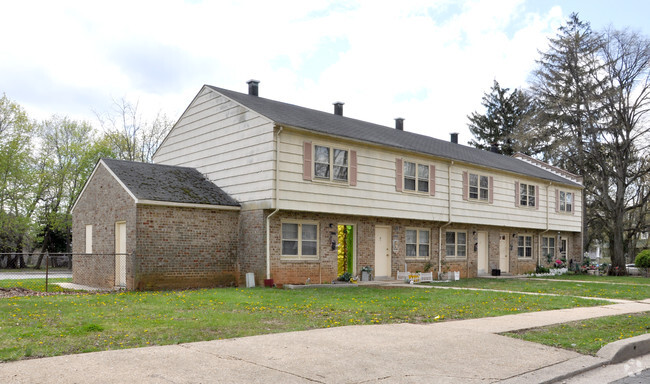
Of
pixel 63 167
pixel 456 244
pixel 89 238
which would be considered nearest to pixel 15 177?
pixel 63 167

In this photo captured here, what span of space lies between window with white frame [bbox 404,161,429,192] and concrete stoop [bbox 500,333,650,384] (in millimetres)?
12937

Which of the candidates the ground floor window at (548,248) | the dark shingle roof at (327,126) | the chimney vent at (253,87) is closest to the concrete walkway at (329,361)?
the dark shingle roof at (327,126)

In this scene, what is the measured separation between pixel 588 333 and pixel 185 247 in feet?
37.6

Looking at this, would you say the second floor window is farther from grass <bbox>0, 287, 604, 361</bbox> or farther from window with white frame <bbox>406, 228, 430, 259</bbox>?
grass <bbox>0, 287, 604, 361</bbox>

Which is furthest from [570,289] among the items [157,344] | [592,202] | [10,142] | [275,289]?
[10,142]

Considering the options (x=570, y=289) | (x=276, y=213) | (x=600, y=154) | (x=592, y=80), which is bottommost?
(x=570, y=289)

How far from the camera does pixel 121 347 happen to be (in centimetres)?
723

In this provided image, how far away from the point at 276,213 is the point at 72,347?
1059 cm

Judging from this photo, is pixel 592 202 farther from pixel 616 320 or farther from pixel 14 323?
pixel 14 323

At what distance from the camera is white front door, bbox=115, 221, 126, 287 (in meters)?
16.7

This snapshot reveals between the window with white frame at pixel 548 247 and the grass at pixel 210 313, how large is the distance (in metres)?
15.6

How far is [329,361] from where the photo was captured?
6711 millimetres

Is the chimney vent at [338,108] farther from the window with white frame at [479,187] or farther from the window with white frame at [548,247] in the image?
the window with white frame at [548,247]

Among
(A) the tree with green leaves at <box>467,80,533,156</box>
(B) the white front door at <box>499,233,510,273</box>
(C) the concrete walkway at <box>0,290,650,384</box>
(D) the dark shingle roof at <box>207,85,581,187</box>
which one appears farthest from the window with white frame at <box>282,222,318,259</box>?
(A) the tree with green leaves at <box>467,80,533,156</box>
